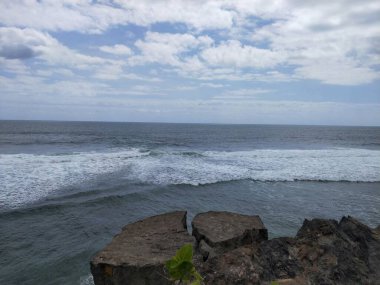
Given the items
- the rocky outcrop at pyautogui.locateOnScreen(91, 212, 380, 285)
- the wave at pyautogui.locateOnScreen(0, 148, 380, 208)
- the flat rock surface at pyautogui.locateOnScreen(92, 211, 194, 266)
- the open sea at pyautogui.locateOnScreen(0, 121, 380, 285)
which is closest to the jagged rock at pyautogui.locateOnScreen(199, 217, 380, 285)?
the rocky outcrop at pyautogui.locateOnScreen(91, 212, 380, 285)

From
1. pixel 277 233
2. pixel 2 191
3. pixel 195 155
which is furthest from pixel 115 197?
pixel 195 155

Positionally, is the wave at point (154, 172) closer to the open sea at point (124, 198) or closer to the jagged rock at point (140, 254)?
the open sea at point (124, 198)

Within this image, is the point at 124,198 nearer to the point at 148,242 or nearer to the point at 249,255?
the point at 148,242

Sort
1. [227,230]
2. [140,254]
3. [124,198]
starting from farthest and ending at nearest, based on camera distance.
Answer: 1. [124,198]
2. [227,230]
3. [140,254]

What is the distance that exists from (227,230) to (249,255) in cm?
184

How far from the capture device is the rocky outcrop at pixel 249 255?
15.8 ft

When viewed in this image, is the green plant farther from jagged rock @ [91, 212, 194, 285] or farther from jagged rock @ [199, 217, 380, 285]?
jagged rock @ [199, 217, 380, 285]

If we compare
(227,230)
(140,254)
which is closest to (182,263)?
(140,254)

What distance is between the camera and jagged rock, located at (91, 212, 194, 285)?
17.9 feet

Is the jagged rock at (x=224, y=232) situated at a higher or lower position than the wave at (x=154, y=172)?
higher

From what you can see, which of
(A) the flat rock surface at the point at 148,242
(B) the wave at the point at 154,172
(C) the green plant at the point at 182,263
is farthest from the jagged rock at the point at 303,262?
(B) the wave at the point at 154,172

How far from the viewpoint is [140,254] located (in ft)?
19.6

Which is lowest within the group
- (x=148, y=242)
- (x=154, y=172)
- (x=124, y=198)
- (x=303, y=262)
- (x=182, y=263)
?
(x=124, y=198)

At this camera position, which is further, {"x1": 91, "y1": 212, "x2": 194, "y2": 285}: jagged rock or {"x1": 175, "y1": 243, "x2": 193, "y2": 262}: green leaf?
{"x1": 91, "y1": 212, "x2": 194, "y2": 285}: jagged rock
